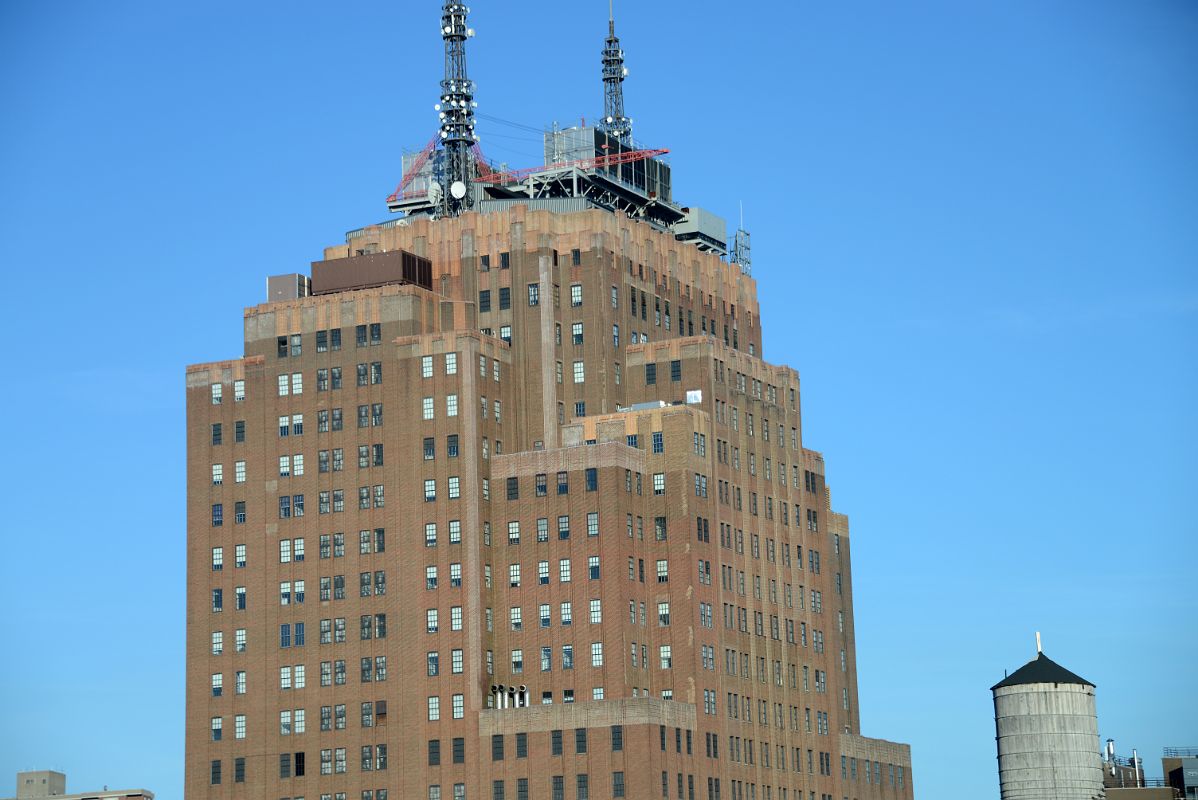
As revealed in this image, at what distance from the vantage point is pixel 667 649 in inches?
7687

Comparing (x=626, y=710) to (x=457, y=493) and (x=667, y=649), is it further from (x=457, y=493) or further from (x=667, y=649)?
(x=457, y=493)

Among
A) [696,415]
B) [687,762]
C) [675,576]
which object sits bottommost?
[687,762]

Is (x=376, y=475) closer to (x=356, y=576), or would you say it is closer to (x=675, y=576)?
(x=356, y=576)

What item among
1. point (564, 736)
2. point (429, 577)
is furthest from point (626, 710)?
point (429, 577)

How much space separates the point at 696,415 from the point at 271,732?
1864 inches

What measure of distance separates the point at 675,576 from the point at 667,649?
6396mm

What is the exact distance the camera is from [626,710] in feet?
611

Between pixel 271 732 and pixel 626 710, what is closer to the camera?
pixel 626 710

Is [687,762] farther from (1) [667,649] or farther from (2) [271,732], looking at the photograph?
(2) [271,732]

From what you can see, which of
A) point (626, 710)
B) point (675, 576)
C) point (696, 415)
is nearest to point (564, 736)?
point (626, 710)

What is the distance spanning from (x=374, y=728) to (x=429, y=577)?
1399 cm

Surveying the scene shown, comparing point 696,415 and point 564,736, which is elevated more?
point 696,415

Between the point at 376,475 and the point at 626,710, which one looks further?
the point at 376,475

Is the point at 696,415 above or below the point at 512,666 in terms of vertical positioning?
above
